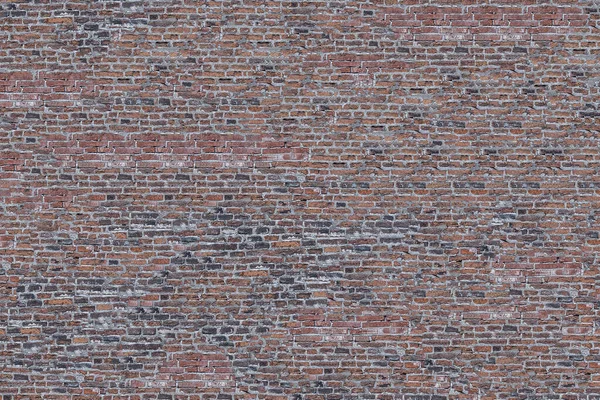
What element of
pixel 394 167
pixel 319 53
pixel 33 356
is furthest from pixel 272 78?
pixel 33 356

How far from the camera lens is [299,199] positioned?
475cm

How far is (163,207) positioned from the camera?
187 inches

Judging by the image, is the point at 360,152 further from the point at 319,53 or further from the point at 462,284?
the point at 462,284

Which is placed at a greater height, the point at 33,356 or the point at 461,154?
the point at 461,154

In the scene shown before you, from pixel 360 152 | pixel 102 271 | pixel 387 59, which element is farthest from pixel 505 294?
pixel 102 271

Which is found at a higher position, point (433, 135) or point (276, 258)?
point (433, 135)

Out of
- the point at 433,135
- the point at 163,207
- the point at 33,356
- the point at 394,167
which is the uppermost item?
the point at 433,135

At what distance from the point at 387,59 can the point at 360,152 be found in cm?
80

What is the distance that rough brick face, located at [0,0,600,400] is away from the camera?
4.72 m

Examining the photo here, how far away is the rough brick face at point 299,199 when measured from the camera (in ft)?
15.5

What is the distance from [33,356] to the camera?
4.72m

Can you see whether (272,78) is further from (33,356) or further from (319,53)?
(33,356)

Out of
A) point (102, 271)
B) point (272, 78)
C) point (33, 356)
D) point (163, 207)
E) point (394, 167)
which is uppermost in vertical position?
point (272, 78)

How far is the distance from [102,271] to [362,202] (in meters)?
2.18
